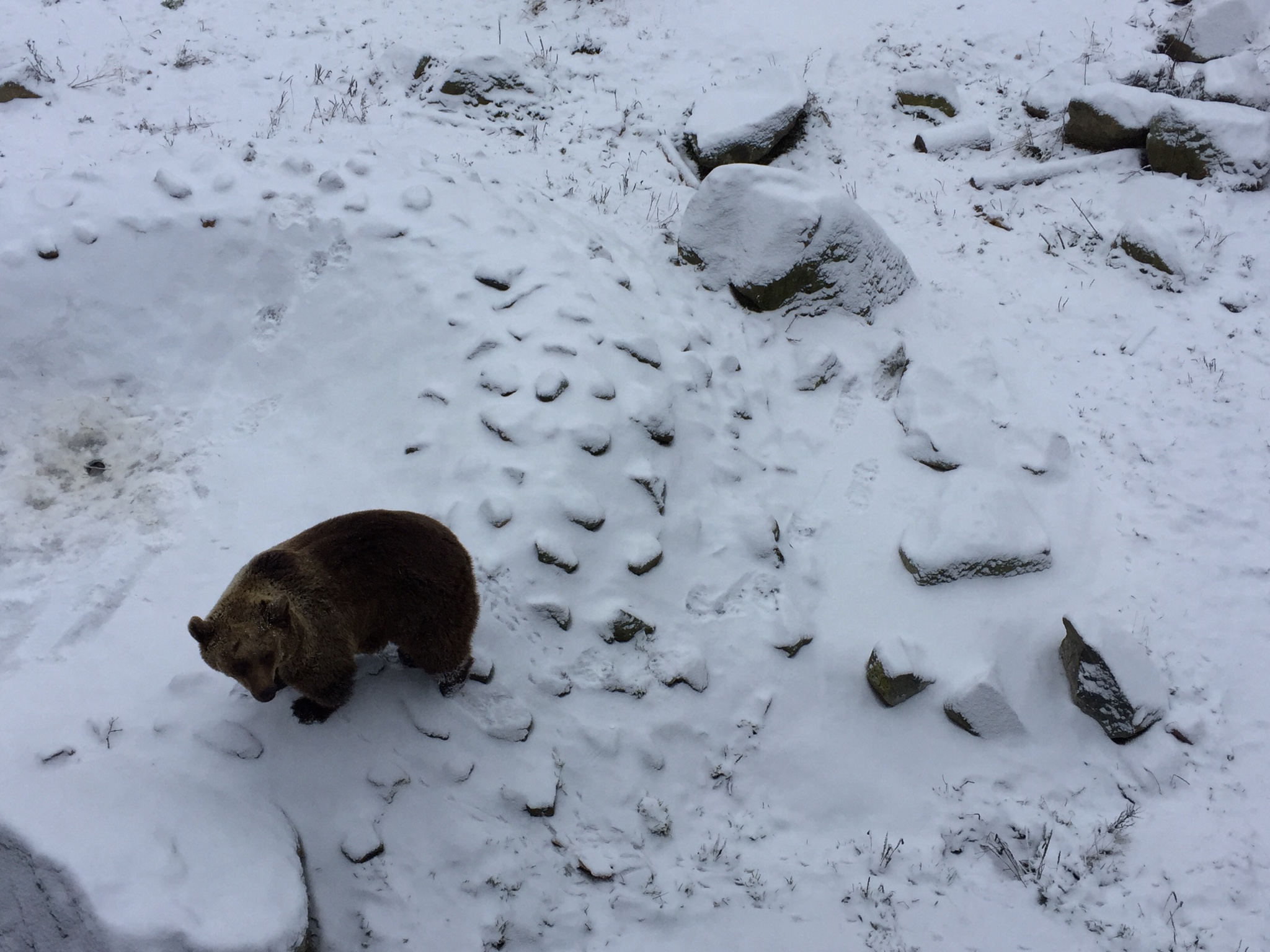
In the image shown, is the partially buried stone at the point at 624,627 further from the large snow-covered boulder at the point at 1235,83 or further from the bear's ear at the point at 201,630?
the large snow-covered boulder at the point at 1235,83

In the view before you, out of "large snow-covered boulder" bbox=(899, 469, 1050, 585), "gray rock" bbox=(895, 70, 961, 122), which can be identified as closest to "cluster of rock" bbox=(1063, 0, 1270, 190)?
"gray rock" bbox=(895, 70, 961, 122)

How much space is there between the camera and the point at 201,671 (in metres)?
4.47

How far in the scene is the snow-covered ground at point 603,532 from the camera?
427cm

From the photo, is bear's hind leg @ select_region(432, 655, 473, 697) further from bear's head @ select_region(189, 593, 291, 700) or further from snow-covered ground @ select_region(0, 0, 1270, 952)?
bear's head @ select_region(189, 593, 291, 700)

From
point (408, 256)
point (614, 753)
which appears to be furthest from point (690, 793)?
point (408, 256)

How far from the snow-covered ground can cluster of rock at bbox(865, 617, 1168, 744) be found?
9 cm

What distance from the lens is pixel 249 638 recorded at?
3775mm

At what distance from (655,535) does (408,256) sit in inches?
137

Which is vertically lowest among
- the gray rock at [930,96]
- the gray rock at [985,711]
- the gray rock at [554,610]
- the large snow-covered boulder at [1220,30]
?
the gray rock at [985,711]

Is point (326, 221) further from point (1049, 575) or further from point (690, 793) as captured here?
point (1049, 575)

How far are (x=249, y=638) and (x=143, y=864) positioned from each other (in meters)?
1.09

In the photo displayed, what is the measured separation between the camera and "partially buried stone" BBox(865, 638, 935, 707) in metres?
5.27

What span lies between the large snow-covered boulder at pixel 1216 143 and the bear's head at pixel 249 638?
10.9 m

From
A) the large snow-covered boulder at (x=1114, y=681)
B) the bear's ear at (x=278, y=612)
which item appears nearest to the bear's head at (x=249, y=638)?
the bear's ear at (x=278, y=612)
